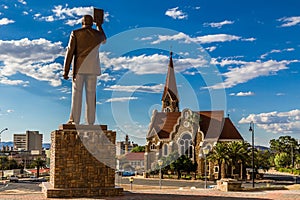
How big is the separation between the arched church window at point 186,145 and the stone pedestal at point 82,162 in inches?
1700

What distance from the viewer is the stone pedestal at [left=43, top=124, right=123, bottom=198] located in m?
15.0

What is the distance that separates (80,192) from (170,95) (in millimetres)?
54621

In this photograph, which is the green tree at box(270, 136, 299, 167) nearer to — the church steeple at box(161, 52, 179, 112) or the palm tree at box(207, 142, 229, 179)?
the church steeple at box(161, 52, 179, 112)

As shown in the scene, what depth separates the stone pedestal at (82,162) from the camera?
49.2 ft

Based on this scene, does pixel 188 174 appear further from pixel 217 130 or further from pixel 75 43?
pixel 75 43

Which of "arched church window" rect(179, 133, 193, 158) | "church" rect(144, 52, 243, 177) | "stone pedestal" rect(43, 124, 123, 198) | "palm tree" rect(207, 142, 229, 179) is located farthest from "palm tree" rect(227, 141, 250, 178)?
"stone pedestal" rect(43, 124, 123, 198)

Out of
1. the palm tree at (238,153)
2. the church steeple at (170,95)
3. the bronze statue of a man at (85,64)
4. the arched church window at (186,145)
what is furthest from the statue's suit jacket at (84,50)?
the church steeple at (170,95)

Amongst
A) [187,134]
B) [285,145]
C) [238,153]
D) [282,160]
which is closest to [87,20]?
[238,153]

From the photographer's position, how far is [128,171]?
66.5 m

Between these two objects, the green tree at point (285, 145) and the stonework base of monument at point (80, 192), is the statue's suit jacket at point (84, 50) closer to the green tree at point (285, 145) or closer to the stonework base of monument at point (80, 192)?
the stonework base of monument at point (80, 192)

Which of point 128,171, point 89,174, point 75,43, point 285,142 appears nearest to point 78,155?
point 89,174

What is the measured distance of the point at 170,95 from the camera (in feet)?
227

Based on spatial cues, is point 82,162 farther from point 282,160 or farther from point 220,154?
point 282,160

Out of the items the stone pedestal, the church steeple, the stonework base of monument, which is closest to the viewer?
the stonework base of monument
